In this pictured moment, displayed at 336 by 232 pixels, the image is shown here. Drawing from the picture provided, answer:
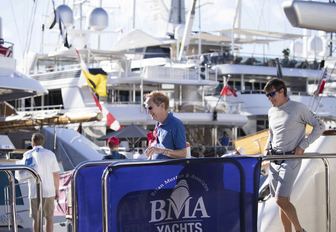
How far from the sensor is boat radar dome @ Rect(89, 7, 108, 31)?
125ft

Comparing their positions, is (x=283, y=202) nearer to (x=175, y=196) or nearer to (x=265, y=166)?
(x=265, y=166)

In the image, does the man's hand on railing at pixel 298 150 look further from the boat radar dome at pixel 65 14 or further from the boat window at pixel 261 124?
the boat window at pixel 261 124

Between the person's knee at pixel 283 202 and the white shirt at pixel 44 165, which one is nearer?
the person's knee at pixel 283 202

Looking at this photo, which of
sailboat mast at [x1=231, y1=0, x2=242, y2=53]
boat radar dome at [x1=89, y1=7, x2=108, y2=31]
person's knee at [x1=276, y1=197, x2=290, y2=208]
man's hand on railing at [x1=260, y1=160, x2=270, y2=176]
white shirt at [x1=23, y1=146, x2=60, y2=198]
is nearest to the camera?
person's knee at [x1=276, y1=197, x2=290, y2=208]

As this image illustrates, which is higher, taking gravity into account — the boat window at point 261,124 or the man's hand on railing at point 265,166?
the man's hand on railing at point 265,166

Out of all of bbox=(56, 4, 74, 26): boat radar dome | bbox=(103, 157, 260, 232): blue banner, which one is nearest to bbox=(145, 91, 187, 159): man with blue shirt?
bbox=(103, 157, 260, 232): blue banner

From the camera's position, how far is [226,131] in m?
40.1

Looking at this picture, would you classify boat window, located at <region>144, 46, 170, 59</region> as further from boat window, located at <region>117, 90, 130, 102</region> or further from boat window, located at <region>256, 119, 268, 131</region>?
boat window, located at <region>256, 119, 268, 131</region>

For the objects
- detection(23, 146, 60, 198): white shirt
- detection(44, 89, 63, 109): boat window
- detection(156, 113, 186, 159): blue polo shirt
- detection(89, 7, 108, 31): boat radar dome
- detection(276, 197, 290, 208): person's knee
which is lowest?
detection(44, 89, 63, 109): boat window

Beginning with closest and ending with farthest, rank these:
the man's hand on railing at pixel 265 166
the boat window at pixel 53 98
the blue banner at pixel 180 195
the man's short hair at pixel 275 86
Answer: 1. the blue banner at pixel 180 195
2. the man's short hair at pixel 275 86
3. the man's hand on railing at pixel 265 166
4. the boat window at pixel 53 98

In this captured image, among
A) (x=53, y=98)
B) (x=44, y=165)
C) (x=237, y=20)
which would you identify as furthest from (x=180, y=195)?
(x=237, y=20)

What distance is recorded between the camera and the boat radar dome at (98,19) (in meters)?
38.1

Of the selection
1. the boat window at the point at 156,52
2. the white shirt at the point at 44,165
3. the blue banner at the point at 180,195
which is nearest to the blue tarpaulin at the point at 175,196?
the blue banner at the point at 180,195

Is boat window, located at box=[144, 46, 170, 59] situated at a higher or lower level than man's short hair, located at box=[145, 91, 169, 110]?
lower
